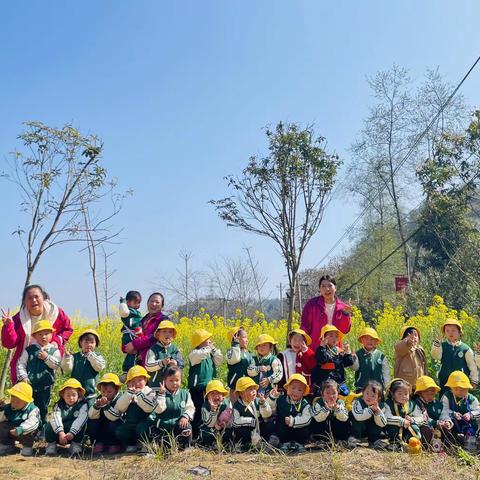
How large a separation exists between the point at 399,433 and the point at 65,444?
118 inches

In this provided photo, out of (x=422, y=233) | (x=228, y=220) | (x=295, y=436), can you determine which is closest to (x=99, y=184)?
(x=228, y=220)

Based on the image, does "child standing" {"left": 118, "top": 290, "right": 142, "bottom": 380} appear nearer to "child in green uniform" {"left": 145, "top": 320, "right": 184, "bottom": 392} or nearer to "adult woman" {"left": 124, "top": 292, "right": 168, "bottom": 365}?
"adult woman" {"left": 124, "top": 292, "right": 168, "bottom": 365}

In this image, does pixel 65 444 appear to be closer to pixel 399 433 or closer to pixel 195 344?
pixel 195 344

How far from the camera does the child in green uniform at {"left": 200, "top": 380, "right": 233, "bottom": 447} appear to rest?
4.72 meters

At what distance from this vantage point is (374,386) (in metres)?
4.68

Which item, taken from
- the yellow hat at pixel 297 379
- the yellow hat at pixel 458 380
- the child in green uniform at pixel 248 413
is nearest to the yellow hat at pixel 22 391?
the child in green uniform at pixel 248 413

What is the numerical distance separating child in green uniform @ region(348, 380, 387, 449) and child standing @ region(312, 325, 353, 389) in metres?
0.40

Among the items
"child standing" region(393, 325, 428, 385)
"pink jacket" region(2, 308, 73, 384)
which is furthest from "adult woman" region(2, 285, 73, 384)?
"child standing" region(393, 325, 428, 385)

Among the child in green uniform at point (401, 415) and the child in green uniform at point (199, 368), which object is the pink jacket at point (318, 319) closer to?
the child in green uniform at point (401, 415)

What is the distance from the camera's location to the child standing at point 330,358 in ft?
16.6

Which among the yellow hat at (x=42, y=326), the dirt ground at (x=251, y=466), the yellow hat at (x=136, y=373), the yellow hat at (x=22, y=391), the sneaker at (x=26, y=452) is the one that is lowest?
the dirt ground at (x=251, y=466)

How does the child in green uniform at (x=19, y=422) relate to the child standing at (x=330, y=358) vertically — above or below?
below

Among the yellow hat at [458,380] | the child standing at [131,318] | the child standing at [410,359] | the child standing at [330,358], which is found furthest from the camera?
the child standing at [131,318]

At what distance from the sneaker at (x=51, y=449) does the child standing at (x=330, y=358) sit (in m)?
2.53
